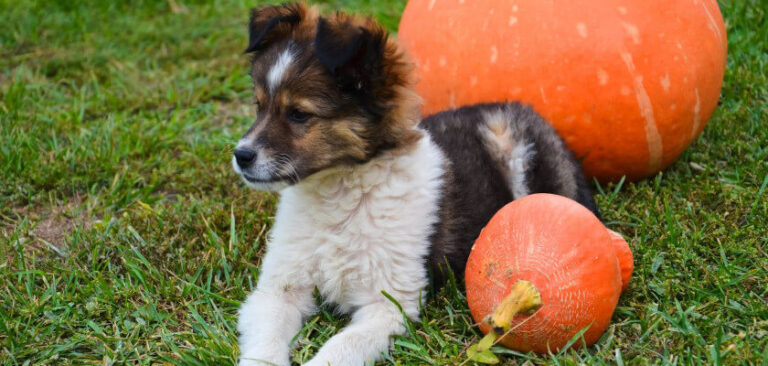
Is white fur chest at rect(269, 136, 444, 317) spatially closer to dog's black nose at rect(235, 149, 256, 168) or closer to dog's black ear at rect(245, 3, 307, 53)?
dog's black nose at rect(235, 149, 256, 168)

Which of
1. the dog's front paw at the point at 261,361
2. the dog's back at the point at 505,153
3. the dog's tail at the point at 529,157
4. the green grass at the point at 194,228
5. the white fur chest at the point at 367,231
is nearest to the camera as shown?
the dog's front paw at the point at 261,361

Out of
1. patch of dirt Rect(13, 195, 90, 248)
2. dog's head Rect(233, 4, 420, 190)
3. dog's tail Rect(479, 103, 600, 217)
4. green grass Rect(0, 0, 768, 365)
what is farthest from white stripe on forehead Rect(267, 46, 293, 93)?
patch of dirt Rect(13, 195, 90, 248)

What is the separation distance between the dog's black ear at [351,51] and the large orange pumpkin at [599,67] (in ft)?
4.58

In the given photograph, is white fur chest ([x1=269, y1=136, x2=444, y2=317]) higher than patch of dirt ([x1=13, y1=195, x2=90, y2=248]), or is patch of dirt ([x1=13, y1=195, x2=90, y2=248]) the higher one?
white fur chest ([x1=269, y1=136, x2=444, y2=317])

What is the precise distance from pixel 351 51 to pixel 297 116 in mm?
453

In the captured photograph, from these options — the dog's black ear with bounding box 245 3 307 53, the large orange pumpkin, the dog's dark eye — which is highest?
the dog's black ear with bounding box 245 3 307 53

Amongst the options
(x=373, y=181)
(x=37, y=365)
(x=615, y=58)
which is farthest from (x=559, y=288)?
(x=37, y=365)

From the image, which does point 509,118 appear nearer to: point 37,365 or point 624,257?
point 624,257

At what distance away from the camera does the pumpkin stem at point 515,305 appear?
2990 mm

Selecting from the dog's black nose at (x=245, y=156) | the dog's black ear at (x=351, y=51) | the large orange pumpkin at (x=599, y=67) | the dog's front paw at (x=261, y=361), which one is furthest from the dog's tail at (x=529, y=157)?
the dog's front paw at (x=261, y=361)

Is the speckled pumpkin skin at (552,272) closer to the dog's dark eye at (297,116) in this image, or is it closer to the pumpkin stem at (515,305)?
the pumpkin stem at (515,305)

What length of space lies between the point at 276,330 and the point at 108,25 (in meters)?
6.24

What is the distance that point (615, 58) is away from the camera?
4.40 meters

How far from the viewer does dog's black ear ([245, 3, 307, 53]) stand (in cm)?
361
